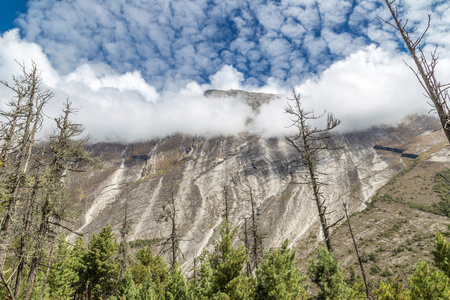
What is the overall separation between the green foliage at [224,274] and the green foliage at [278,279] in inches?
28.8

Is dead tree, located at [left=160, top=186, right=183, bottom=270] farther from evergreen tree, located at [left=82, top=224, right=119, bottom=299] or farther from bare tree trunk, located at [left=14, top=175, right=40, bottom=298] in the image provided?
evergreen tree, located at [left=82, top=224, right=119, bottom=299]

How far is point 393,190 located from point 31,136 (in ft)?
438

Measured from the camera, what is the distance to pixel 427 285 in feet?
30.4

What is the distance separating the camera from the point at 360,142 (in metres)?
166

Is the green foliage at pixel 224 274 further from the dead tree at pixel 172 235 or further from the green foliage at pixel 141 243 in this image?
the green foliage at pixel 141 243

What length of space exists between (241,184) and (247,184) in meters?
8.31

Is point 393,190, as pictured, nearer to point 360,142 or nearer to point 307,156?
point 360,142

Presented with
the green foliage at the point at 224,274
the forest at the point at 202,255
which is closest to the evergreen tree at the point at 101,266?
the forest at the point at 202,255

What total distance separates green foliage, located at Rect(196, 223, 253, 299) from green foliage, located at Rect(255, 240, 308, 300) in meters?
0.73

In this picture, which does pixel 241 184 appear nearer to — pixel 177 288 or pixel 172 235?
A: pixel 172 235

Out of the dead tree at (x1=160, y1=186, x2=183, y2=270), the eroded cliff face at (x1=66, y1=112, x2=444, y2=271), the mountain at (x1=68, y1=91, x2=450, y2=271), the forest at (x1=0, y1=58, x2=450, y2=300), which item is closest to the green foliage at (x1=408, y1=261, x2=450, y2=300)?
the forest at (x1=0, y1=58, x2=450, y2=300)

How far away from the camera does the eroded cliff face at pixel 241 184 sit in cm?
11088

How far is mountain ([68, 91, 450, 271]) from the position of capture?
109875mm

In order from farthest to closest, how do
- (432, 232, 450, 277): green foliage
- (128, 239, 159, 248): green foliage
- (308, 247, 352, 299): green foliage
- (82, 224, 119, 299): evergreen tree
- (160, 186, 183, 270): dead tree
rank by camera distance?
(128, 239, 159, 248): green foliage < (82, 224, 119, 299): evergreen tree < (160, 186, 183, 270): dead tree < (432, 232, 450, 277): green foliage < (308, 247, 352, 299): green foliage
